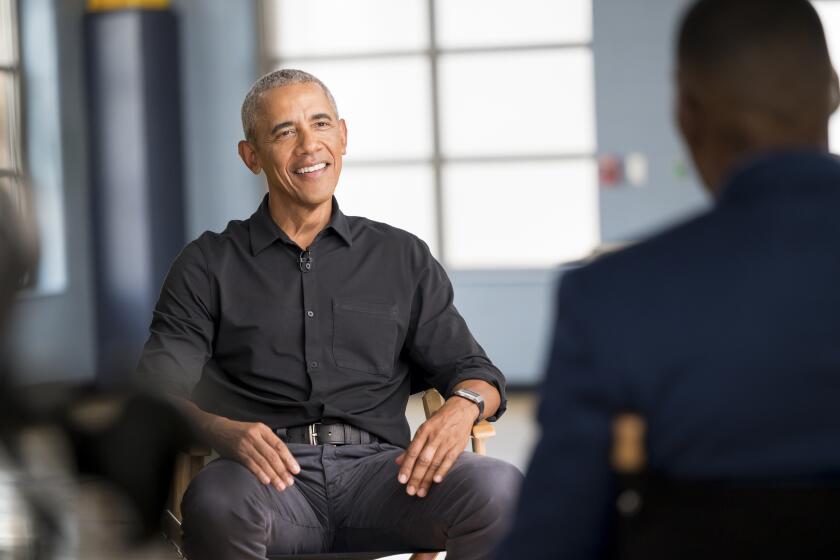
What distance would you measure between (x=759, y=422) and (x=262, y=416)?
1.68 meters

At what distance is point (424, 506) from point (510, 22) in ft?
17.8

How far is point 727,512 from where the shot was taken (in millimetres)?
1083

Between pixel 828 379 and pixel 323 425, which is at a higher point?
pixel 828 379

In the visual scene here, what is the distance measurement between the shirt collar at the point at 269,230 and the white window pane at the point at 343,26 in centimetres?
499

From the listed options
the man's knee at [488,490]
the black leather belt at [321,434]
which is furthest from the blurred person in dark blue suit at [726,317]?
the black leather belt at [321,434]

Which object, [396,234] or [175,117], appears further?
[175,117]

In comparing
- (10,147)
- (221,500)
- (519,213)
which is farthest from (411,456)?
(519,213)

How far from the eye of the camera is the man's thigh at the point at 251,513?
228cm

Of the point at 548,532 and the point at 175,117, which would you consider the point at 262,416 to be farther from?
the point at 175,117

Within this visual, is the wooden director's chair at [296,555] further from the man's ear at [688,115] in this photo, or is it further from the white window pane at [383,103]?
the white window pane at [383,103]

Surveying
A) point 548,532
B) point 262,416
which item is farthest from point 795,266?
point 262,416

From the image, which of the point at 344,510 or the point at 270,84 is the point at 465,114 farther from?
the point at 344,510

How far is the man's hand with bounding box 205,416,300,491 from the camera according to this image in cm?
239

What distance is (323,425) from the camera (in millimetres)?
2590
